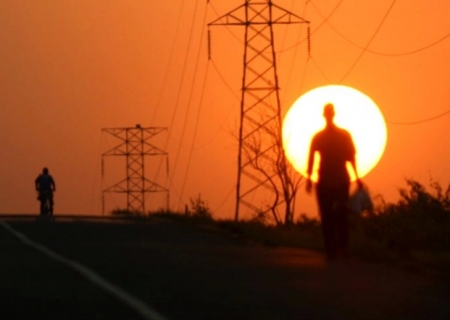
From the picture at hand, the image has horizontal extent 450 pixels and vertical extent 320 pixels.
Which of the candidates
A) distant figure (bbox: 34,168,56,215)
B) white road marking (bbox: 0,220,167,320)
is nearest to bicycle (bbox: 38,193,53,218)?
distant figure (bbox: 34,168,56,215)

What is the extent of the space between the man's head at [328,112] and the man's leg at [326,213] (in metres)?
0.96

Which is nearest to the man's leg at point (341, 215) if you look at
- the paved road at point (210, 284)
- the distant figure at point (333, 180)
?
the distant figure at point (333, 180)

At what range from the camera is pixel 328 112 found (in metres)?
19.3

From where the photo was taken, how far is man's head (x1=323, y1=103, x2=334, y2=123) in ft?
63.1

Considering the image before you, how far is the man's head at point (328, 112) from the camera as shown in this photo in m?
19.2

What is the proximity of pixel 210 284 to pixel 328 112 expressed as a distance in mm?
5407

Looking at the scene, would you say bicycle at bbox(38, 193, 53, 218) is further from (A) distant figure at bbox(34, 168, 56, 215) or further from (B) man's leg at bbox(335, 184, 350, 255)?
(B) man's leg at bbox(335, 184, 350, 255)

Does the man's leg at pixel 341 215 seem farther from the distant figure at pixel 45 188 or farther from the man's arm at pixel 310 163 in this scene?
the distant figure at pixel 45 188

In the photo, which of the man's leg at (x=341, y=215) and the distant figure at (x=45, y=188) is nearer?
the man's leg at (x=341, y=215)

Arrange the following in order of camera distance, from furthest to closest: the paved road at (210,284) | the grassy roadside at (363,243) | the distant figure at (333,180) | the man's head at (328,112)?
the man's head at (328,112) < the distant figure at (333,180) < the grassy roadside at (363,243) < the paved road at (210,284)

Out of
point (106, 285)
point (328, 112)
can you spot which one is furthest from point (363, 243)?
point (106, 285)

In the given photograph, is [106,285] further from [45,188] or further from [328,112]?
[45,188]

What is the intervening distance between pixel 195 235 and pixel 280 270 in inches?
308

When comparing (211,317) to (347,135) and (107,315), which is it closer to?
(107,315)
